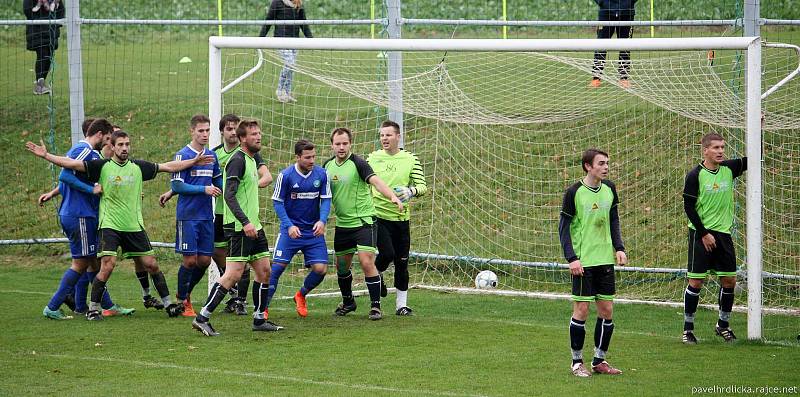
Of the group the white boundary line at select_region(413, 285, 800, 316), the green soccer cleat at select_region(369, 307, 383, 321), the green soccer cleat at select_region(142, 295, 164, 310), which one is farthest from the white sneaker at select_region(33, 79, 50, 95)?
the green soccer cleat at select_region(369, 307, 383, 321)

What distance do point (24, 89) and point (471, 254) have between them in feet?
33.4

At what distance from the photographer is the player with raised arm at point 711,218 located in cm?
979

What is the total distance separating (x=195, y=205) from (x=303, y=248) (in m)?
1.28

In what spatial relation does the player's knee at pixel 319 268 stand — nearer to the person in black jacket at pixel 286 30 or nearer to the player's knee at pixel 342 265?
the player's knee at pixel 342 265

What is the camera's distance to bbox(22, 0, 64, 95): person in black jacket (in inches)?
621

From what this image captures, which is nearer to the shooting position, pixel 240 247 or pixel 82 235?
pixel 240 247

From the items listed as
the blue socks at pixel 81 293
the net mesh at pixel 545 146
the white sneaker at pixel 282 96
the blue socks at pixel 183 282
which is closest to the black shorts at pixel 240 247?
the blue socks at pixel 183 282

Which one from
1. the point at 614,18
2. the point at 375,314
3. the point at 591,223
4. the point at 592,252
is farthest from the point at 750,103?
the point at 614,18

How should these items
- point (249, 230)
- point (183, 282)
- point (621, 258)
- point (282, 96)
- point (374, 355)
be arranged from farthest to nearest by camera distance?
1. point (282, 96)
2. point (183, 282)
3. point (249, 230)
4. point (374, 355)
5. point (621, 258)

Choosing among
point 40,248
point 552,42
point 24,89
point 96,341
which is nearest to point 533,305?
point 552,42

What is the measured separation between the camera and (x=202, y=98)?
62.0ft

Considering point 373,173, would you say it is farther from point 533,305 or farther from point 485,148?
point 485,148

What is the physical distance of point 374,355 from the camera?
30.2 feet

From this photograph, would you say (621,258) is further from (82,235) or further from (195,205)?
(82,235)
